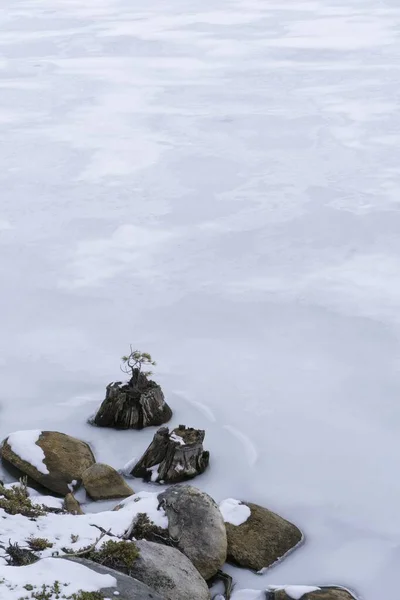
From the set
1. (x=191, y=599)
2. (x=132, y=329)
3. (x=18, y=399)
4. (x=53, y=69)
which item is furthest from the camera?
(x=53, y=69)

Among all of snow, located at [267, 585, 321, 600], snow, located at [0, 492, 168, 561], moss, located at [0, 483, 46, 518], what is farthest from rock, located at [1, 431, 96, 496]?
snow, located at [267, 585, 321, 600]

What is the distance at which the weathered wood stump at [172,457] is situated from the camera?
568 cm

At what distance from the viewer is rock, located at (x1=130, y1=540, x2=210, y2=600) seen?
4.14 meters

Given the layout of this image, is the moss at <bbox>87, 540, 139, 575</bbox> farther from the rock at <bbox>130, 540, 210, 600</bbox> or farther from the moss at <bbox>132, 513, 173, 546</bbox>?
the moss at <bbox>132, 513, 173, 546</bbox>

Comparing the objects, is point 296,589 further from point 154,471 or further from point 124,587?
point 154,471

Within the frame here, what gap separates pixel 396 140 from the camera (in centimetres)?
1318

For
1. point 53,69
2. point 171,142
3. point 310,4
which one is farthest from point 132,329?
point 310,4

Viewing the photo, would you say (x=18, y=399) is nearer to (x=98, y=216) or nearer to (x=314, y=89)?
(x=98, y=216)

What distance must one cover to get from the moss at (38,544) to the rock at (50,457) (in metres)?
1.21

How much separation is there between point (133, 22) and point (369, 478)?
18943 millimetres

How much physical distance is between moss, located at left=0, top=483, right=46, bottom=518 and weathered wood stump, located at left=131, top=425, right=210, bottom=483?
948mm

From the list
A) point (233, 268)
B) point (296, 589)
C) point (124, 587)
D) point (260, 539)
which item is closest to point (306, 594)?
point (296, 589)

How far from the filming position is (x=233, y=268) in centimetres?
916

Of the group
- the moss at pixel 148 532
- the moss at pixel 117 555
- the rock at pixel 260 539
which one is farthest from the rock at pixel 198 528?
the moss at pixel 117 555
